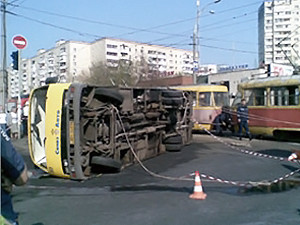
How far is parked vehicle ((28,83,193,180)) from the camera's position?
25.4 feet

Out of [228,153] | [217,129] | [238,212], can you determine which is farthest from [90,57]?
[238,212]

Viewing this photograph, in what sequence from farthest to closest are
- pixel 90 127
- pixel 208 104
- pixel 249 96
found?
pixel 208 104
pixel 249 96
pixel 90 127

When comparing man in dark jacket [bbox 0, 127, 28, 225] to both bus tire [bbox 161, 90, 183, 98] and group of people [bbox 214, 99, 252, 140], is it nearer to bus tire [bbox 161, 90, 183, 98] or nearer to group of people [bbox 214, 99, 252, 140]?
bus tire [bbox 161, 90, 183, 98]

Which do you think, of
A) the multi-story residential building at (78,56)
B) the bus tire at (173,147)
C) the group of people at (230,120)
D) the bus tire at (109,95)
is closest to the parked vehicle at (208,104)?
the group of people at (230,120)

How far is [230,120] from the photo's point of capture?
648 inches

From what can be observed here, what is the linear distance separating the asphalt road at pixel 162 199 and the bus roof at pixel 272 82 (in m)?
4.88

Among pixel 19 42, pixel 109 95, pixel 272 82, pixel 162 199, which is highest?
pixel 19 42

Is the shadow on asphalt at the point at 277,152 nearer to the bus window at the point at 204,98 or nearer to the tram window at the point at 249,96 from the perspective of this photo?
the tram window at the point at 249,96

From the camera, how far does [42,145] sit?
902 cm

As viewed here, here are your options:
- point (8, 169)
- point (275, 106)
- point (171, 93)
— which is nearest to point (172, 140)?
point (171, 93)

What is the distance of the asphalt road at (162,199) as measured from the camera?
17.6 ft

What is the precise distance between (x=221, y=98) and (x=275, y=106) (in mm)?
4374

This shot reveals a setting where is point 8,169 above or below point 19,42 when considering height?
below

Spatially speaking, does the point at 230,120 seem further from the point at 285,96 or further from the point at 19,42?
the point at 19,42
